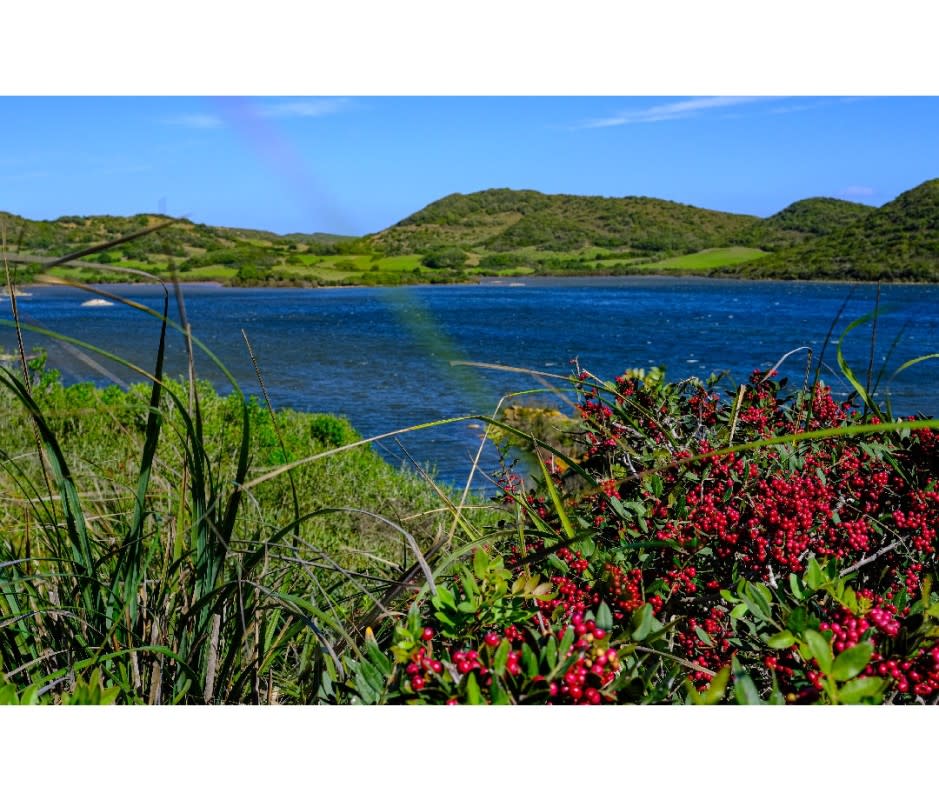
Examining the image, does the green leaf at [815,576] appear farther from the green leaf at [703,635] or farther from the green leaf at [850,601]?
the green leaf at [703,635]

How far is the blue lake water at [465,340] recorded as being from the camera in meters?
9.41

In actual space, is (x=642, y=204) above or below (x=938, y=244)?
above

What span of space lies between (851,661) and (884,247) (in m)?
41.4

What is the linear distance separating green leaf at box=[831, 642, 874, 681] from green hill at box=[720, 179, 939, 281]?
102 feet

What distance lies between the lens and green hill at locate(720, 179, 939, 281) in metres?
34.4

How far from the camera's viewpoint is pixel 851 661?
3.12 feet

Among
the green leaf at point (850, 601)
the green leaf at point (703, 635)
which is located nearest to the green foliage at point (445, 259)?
the green leaf at point (703, 635)

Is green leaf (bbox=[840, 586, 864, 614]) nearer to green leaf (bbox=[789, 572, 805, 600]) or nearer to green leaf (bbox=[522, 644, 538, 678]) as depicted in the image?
green leaf (bbox=[789, 572, 805, 600])

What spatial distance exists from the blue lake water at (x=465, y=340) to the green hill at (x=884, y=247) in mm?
1521

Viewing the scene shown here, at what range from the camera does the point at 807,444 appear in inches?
75.4
